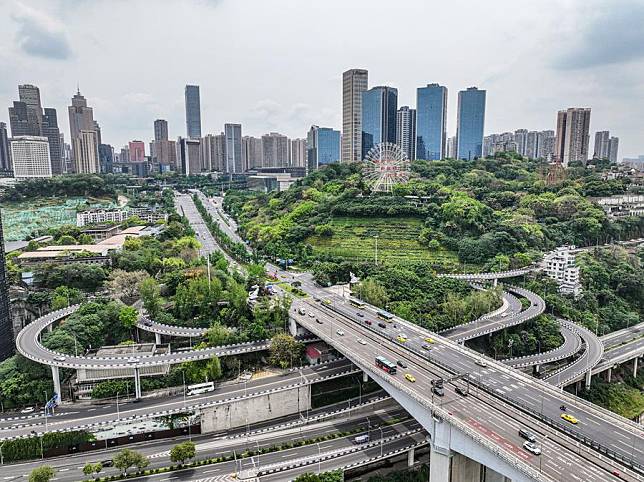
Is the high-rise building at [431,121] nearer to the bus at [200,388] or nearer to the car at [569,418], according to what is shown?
the bus at [200,388]

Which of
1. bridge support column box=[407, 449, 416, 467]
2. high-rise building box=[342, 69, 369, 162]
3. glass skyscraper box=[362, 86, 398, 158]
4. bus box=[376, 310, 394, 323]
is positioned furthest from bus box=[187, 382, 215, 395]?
glass skyscraper box=[362, 86, 398, 158]

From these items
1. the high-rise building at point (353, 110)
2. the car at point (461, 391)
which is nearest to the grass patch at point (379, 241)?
the car at point (461, 391)

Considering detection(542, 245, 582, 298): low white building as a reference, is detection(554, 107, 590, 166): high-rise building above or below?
above

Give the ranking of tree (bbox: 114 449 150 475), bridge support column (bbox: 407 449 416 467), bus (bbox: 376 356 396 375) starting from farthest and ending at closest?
bridge support column (bbox: 407 449 416 467) → bus (bbox: 376 356 396 375) → tree (bbox: 114 449 150 475)

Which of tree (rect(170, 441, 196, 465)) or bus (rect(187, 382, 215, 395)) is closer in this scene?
tree (rect(170, 441, 196, 465))

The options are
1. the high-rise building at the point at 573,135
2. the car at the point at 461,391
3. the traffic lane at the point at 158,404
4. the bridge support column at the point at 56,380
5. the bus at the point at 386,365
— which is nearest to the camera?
the car at the point at 461,391

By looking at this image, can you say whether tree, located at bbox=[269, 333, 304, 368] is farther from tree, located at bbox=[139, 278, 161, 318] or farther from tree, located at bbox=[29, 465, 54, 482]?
tree, located at bbox=[29, 465, 54, 482]
